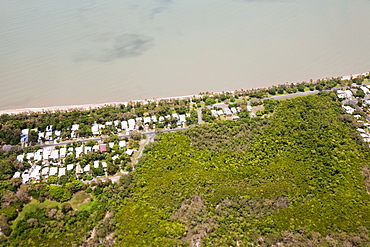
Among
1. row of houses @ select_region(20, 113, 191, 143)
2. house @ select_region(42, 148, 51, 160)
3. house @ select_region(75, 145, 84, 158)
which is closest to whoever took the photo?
house @ select_region(42, 148, 51, 160)

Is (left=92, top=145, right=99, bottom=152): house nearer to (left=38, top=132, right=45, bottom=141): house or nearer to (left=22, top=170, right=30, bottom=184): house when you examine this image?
(left=38, top=132, right=45, bottom=141): house

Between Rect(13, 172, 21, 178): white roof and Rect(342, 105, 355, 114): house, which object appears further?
Rect(342, 105, 355, 114): house

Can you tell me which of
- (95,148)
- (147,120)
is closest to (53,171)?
(95,148)

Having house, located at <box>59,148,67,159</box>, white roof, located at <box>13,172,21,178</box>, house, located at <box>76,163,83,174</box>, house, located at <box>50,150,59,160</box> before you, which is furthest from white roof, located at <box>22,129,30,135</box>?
house, located at <box>76,163,83,174</box>

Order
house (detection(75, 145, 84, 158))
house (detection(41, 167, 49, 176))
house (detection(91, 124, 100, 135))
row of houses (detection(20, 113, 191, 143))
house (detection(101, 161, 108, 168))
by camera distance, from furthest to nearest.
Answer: house (detection(91, 124, 100, 135)) < row of houses (detection(20, 113, 191, 143)) < house (detection(75, 145, 84, 158)) < house (detection(101, 161, 108, 168)) < house (detection(41, 167, 49, 176))

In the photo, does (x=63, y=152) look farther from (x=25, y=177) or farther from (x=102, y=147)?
(x=25, y=177)

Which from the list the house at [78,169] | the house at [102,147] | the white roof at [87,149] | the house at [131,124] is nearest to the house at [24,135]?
the white roof at [87,149]

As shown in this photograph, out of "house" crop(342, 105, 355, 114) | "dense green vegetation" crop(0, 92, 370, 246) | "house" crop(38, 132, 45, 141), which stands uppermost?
"house" crop(38, 132, 45, 141)

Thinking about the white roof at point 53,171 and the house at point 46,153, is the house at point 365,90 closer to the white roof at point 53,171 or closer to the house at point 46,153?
the white roof at point 53,171
